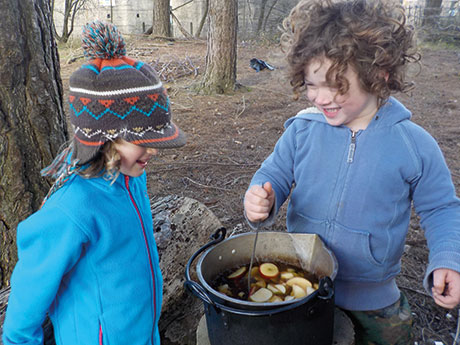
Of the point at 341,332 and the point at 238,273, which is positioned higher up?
the point at 238,273

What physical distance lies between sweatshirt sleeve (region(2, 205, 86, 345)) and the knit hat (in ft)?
0.79

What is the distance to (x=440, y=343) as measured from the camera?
7.94ft

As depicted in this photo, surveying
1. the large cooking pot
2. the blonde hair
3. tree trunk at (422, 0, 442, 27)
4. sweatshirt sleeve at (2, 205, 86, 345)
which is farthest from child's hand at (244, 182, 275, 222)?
tree trunk at (422, 0, 442, 27)

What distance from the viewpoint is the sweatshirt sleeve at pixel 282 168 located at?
6.48 feet

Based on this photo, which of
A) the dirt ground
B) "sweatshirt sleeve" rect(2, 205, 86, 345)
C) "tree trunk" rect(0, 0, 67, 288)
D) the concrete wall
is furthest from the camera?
the concrete wall

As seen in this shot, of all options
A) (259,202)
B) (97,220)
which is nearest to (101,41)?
(97,220)

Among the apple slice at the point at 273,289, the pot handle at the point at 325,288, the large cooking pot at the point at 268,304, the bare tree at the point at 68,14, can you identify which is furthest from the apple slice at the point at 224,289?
the bare tree at the point at 68,14

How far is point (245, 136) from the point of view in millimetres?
5621

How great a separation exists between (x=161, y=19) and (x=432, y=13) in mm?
9923

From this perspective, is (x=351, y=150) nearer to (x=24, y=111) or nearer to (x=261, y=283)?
(x=261, y=283)

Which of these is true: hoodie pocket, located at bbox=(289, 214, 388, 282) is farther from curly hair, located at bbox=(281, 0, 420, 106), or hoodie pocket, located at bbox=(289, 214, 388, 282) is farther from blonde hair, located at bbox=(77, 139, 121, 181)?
blonde hair, located at bbox=(77, 139, 121, 181)

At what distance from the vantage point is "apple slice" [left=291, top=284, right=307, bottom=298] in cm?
166

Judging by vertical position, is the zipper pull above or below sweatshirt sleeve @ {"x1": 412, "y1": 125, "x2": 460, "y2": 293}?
above

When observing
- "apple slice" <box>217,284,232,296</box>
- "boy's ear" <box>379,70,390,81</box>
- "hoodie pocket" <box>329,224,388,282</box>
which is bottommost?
"apple slice" <box>217,284,232,296</box>
